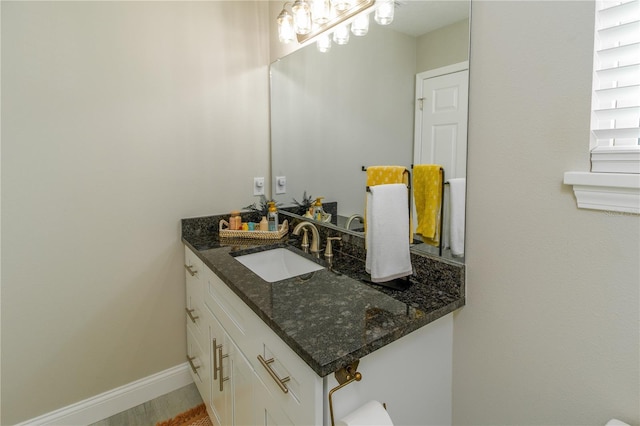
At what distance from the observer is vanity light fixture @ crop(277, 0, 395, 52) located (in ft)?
4.39

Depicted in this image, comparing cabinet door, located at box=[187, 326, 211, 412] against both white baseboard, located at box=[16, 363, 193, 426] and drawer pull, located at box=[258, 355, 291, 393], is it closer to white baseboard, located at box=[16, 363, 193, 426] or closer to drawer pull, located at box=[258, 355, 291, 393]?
white baseboard, located at box=[16, 363, 193, 426]

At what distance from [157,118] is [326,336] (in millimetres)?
Answer: 1469

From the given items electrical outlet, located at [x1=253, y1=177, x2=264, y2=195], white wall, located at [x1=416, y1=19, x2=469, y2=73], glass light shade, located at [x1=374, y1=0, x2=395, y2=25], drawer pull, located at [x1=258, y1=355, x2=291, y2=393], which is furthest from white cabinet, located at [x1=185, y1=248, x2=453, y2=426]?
glass light shade, located at [x1=374, y1=0, x2=395, y2=25]

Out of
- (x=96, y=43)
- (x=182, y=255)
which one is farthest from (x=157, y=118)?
(x=182, y=255)

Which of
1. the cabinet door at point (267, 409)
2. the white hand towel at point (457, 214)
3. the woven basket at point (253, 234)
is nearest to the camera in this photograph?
the cabinet door at point (267, 409)

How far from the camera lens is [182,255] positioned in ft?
6.27

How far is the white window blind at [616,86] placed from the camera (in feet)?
2.42

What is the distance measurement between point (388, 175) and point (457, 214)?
0.33 meters

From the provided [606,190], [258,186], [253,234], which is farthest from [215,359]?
[606,190]

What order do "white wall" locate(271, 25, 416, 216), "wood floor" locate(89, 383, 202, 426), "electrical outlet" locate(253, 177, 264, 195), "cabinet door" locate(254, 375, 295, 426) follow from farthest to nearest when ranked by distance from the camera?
"electrical outlet" locate(253, 177, 264, 195)
"wood floor" locate(89, 383, 202, 426)
"white wall" locate(271, 25, 416, 216)
"cabinet door" locate(254, 375, 295, 426)

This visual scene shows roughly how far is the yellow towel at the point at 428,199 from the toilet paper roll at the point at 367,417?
554mm

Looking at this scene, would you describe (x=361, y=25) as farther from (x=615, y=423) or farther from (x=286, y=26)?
(x=615, y=423)

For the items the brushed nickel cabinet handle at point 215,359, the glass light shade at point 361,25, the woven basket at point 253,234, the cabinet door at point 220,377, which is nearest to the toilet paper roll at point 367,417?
the cabinet door at point 220,377

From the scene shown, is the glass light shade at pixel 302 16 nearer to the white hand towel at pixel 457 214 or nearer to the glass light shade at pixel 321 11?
the glass light shade at pixel 321 11
